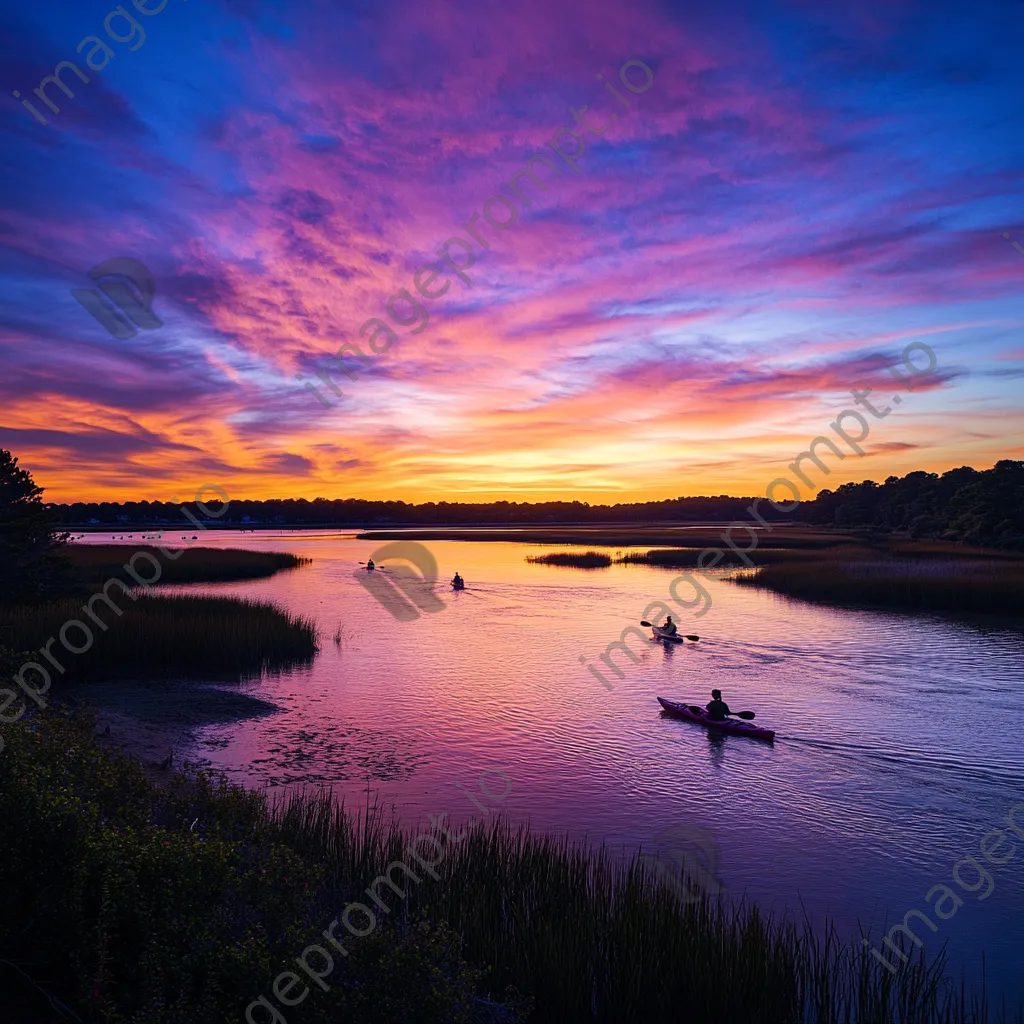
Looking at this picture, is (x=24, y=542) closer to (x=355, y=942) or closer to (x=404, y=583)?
(x=355, y=942)

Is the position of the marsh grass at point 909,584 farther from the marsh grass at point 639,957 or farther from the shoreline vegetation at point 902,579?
the marsh grass at point 639,957

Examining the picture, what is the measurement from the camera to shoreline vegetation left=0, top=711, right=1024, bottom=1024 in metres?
6.74

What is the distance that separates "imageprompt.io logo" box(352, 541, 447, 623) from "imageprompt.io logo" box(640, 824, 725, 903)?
98.6 ft

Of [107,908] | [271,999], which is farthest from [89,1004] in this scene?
[271,999]

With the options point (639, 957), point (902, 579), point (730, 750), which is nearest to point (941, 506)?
point (902, 579)

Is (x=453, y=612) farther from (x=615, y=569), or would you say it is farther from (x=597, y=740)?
(x=615, y=569)

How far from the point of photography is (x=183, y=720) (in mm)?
20766

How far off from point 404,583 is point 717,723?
151 feet

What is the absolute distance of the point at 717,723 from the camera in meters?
21.2

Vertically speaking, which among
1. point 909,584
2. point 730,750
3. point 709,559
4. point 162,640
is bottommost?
point 730,750

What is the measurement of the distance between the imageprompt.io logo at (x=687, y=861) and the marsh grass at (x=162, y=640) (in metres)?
18.2

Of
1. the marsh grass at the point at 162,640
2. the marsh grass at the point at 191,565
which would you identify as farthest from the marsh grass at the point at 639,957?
the marsh grass at the point at 191,565

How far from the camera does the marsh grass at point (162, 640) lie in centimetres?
2478

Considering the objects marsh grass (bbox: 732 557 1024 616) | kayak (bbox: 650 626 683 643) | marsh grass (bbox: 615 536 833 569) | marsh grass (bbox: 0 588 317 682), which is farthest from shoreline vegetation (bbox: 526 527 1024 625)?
marsh grass (bbox: 0 588 317 682)
